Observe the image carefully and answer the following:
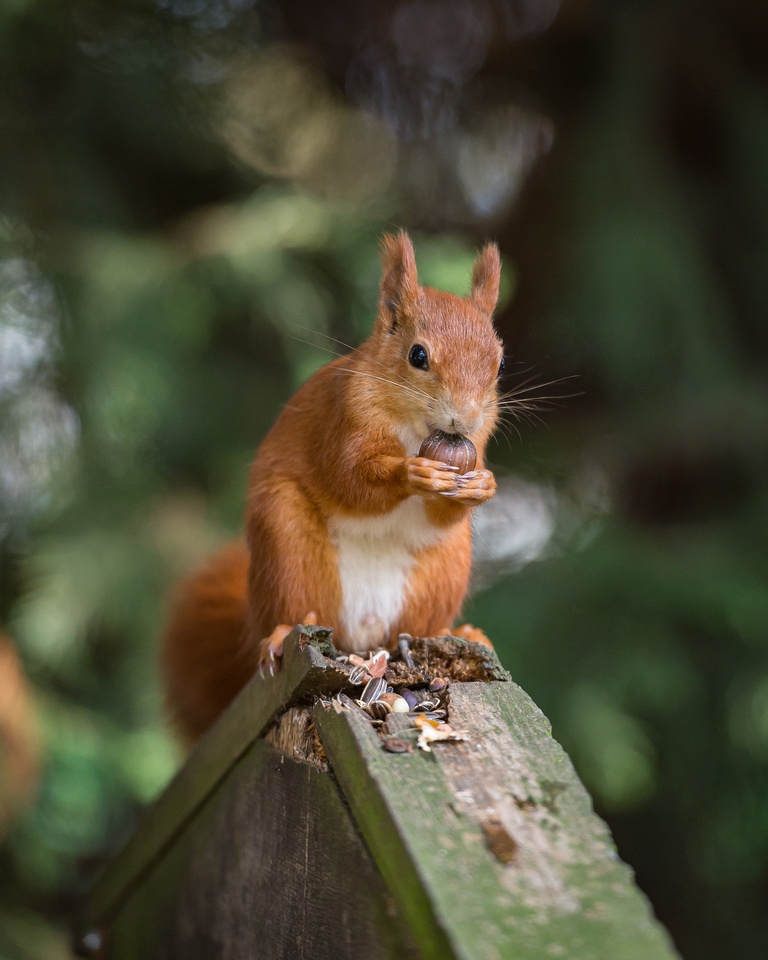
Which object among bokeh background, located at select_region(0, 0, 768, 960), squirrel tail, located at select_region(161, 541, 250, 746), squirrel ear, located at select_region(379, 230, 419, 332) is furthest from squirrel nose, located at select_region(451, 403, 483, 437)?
bokeh background, located at select_region(0, 0, 768, 960)

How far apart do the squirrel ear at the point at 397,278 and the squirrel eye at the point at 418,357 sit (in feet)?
0.20

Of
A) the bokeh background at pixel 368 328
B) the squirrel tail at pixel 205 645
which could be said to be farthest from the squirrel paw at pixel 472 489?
the bokeh background at pixel 368 328

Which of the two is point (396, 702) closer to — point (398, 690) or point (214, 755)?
point (398, 690)

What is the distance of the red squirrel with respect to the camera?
2.69 ft

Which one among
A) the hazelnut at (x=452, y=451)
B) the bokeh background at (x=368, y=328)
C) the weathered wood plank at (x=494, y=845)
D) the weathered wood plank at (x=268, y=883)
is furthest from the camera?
the bokeh background at (x=368, y=328)

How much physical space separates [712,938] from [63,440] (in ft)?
5.13

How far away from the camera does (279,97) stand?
186cm

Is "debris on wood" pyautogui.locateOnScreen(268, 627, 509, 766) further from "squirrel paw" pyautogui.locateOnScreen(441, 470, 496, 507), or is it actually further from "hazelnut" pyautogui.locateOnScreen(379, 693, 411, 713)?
"squirrel paw" pyautogui.locateOnScreen(441, 470, 496, 507)

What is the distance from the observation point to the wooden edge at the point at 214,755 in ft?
2.18

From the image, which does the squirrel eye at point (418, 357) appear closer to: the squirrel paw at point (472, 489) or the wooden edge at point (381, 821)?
the squirrel paw at point (472, 489)

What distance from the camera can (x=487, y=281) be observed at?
920mm

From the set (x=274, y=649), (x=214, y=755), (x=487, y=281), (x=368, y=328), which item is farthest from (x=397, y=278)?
(x=368, y=328)

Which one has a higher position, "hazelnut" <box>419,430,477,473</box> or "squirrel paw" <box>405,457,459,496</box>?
"hazelnut" <box>419,430,477,473</box>

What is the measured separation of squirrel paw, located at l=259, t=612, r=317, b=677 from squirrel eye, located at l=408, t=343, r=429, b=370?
25 centimetres
